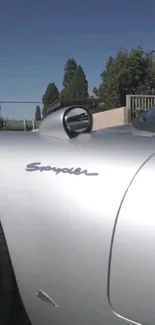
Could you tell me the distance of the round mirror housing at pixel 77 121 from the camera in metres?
1.73

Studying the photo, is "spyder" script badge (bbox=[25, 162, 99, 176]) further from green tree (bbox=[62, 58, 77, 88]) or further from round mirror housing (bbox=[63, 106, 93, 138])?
green tree (bbox=[62, 58, 77, 88])

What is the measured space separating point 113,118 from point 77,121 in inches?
637

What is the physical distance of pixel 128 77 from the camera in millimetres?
22625

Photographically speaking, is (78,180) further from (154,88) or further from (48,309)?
(154,88)

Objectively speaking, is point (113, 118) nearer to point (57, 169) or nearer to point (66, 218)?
point (57, 169)

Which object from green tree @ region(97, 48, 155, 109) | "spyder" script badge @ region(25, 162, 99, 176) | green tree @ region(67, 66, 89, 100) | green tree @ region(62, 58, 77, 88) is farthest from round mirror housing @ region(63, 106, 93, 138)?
green tree @ region(62, 58, 77, 88)

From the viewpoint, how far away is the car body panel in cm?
136

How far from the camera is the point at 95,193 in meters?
1.39

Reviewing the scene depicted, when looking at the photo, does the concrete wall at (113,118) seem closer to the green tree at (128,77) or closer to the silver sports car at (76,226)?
the green tree at (128,77)

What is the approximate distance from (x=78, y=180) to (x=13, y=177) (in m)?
0.32

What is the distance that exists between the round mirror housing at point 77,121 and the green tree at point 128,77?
20.8 metres

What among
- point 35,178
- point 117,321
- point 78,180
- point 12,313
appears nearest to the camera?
point 117,321

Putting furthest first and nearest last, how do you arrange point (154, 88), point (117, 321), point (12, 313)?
point (154, 88) < point (12, 313) < point (117, 321)

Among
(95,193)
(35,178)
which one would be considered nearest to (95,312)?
(95,193)
